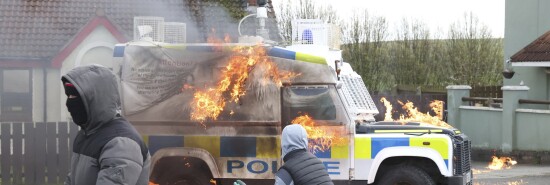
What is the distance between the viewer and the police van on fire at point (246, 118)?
1013 centimetres

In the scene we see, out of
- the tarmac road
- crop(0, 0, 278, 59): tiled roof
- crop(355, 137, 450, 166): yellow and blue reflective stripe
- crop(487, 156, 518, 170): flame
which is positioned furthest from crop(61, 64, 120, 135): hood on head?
crop(0, 0, 278, 59): tiled roof

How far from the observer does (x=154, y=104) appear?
10281mm

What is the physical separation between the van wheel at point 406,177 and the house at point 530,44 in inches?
485

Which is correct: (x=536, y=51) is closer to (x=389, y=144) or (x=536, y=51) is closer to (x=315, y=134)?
(x=389, y=144)

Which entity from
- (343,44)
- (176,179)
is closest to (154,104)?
(176,179)

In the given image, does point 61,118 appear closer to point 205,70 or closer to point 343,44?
point 205,70

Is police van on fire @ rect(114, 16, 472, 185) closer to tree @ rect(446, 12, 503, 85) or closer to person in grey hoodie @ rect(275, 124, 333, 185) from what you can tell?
person in grey hoodie @ rect(275, 124, 333, 185)

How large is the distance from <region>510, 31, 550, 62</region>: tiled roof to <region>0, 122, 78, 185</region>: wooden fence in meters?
12.7

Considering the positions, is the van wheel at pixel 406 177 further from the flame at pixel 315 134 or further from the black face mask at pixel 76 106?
the black face mask at pixel 76 106

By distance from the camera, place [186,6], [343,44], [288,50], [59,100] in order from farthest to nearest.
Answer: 1. [343,44]
2. [59,100]
3. [186,6]
4. [288,50]

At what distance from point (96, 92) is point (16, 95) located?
62.1 ft

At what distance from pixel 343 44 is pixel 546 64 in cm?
1659

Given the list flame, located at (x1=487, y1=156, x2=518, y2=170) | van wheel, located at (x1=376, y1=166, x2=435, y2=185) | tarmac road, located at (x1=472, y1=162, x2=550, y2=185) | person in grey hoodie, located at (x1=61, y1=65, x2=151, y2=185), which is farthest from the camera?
flame, located at (x1=487, y1=156, x2=518, y2=170)

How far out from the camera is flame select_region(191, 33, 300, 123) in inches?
400
